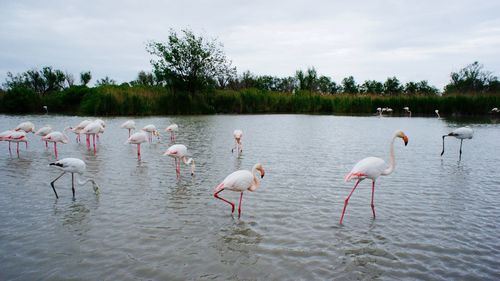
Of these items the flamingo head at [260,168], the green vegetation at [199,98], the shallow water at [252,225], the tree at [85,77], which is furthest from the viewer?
the tree at [85,77]

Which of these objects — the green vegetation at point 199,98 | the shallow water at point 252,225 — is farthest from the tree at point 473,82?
the shallow water at point 252,225

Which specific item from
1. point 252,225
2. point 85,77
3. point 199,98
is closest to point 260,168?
point 252,225

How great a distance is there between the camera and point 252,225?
5.88 m

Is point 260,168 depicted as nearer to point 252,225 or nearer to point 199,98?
point 252,225

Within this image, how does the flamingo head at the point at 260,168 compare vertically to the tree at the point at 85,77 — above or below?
below

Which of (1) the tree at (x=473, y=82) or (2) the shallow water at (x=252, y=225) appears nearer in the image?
(2) the shallow water at (x=252, y=225)

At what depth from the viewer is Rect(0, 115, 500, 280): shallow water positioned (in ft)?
14.7

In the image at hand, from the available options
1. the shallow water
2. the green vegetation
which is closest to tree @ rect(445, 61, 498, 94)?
the green vegetation

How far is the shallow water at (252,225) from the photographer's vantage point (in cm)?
447

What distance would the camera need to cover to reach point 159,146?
14.5m

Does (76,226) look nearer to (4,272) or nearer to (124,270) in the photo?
(4,272)

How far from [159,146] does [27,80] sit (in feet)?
158

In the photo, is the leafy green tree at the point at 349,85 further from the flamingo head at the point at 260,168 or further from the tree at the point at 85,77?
the flamingo head at the point at 260,168

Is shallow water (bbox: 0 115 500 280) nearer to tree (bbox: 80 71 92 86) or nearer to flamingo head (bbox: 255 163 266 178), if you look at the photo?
flamingo head (bbox: 255 163 266 178)
